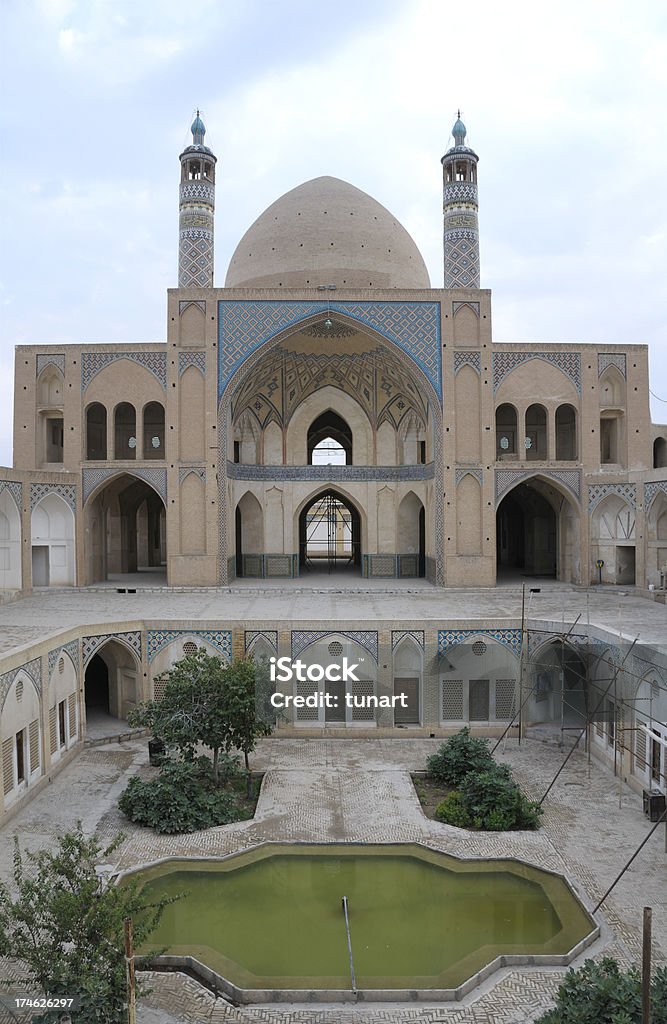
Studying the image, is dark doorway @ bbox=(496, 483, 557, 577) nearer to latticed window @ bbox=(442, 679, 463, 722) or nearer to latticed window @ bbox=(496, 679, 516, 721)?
latticed window @ bbox=(496, 679, 516, 721)

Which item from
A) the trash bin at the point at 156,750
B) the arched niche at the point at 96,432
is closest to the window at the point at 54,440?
the arched niche at the point at 96,432

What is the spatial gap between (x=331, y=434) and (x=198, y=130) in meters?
6.86

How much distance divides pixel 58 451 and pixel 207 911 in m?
11.3

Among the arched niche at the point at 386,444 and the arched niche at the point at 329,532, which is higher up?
the arched niche at the point at 386,444

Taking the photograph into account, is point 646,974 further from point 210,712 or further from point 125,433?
point 125,433

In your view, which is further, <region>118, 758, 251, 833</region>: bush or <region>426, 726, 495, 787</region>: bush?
<region>426, 726, 495, 787</region>: bush

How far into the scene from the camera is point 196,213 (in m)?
15.8

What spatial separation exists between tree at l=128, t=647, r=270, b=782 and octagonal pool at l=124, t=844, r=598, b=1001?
147 centimetres

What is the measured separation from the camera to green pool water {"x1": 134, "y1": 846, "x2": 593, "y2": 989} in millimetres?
4469

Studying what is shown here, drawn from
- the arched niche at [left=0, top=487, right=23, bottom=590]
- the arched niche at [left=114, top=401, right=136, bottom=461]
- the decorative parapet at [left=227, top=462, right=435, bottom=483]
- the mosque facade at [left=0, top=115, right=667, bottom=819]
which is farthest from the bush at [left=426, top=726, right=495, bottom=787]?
the arched niche at [left=114, top=401, right=136, bottom=461]

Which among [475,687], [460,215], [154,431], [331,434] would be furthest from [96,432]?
[475,687]

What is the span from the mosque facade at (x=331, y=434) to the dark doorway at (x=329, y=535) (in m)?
1.72

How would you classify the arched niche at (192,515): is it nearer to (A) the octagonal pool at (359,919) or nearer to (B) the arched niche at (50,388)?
(B) the arched niche at (50,388)

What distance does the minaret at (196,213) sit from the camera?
15.6 metres
